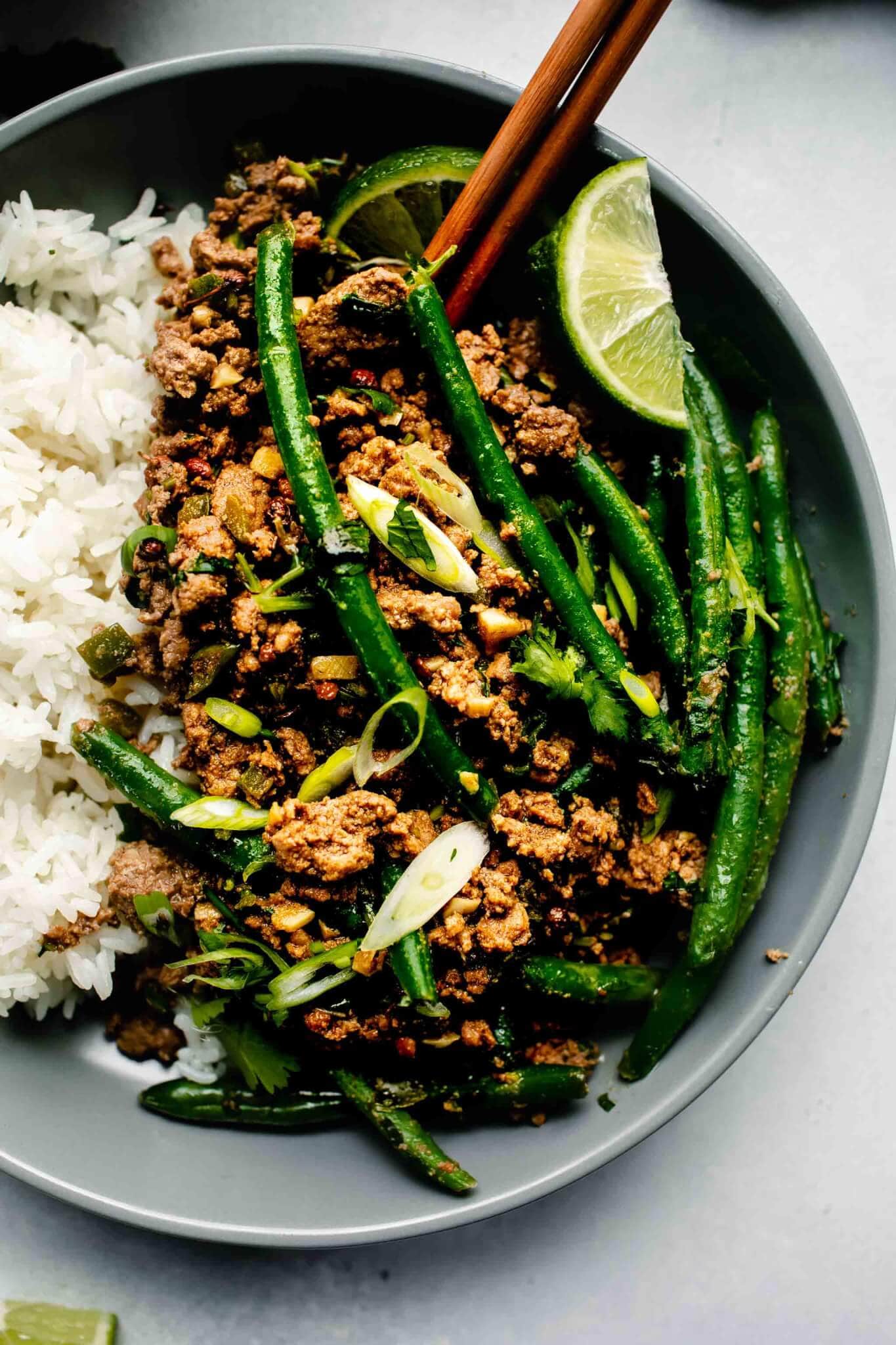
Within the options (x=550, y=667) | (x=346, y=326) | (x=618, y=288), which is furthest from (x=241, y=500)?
(x=618, y=288)

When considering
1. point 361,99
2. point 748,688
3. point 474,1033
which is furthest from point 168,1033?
point 361,99

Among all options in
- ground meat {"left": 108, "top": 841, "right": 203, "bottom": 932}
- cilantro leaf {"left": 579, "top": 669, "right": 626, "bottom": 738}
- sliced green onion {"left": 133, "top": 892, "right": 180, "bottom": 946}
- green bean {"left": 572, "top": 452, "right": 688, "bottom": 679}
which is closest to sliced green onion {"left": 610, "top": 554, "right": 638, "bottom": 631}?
green bean {"left": 572, "top": 452, "right": 688, "bottom": 679}

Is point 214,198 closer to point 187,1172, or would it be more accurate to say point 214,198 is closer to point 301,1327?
point 187,1172

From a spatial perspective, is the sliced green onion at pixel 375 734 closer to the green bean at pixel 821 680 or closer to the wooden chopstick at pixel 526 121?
the green bean at pixel 821 680

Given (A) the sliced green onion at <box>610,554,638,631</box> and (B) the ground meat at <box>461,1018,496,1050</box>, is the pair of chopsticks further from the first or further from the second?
(B) the ground meat at <box>461,1018,496,1050</box>

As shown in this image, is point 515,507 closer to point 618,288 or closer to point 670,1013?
point 618,288

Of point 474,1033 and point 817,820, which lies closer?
point 474,1033
